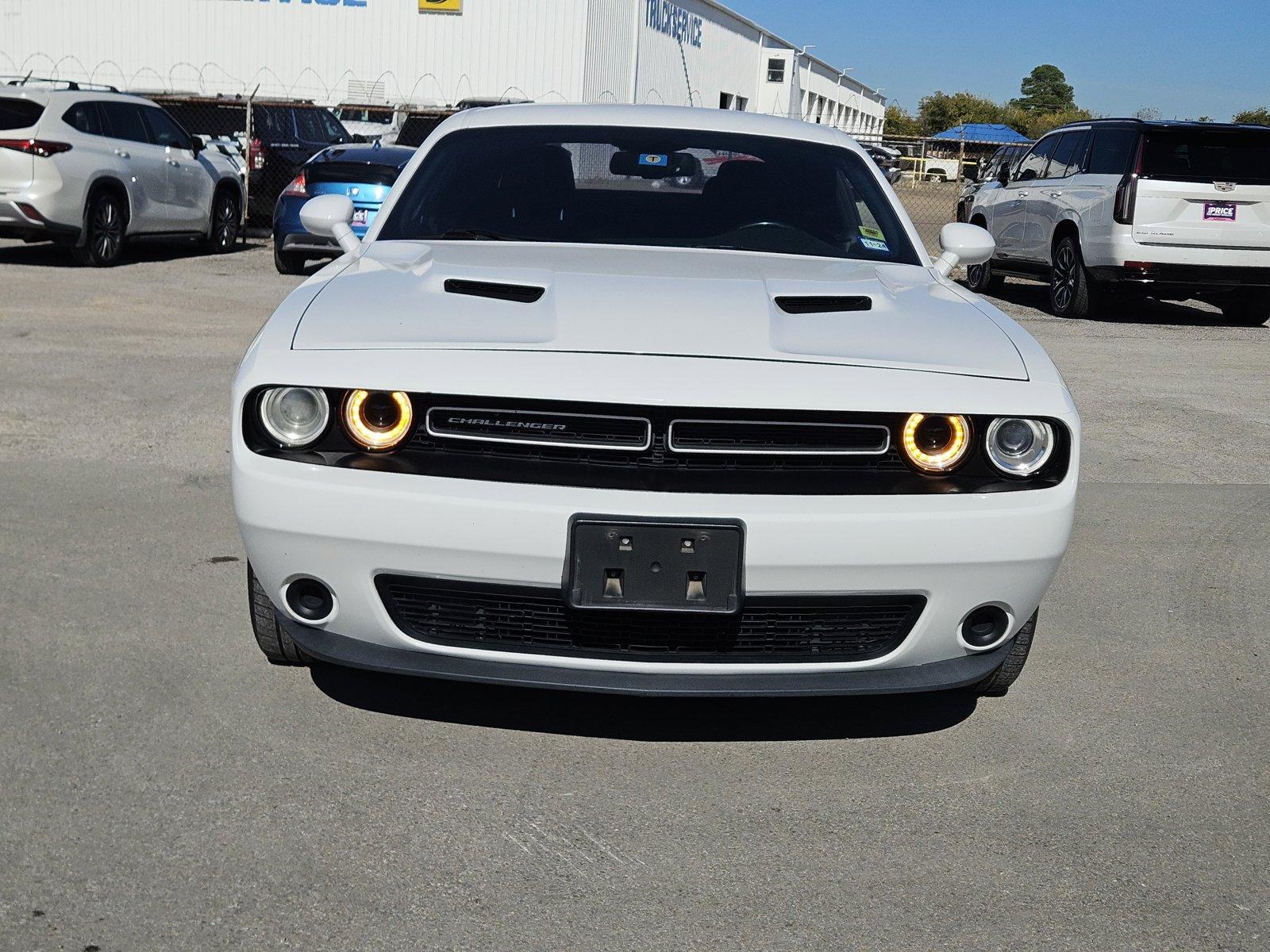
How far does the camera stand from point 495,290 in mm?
3445

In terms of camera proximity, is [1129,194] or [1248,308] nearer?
[1129,194]

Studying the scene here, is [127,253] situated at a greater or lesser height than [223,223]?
lesser

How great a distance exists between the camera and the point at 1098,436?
755 centimetres

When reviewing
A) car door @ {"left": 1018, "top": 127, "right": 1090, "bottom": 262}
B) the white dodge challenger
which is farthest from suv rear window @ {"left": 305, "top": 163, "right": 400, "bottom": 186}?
the white dodge challenger

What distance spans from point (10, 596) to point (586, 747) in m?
2.00

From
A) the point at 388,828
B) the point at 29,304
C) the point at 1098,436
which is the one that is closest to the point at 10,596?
the point at 388,828

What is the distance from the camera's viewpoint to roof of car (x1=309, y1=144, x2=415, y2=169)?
12.3 meters

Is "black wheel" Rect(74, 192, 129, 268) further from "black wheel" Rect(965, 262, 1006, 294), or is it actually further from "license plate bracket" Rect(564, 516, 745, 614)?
"license plate bracket" Rect(564, 516, 745, 614)

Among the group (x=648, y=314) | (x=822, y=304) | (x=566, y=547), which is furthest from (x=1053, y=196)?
(x=566, y=547)

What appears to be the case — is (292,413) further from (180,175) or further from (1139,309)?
(1139,309)

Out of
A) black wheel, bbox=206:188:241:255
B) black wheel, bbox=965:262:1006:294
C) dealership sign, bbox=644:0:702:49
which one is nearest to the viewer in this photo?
black wheel, bbox=206:188:241:255

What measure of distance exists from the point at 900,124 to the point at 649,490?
11350cm

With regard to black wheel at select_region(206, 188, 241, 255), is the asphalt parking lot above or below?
above

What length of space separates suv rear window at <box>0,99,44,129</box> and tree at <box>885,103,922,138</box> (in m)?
95.4
